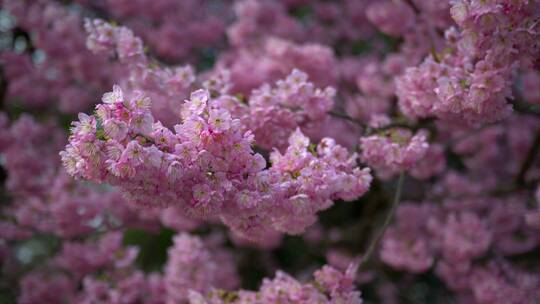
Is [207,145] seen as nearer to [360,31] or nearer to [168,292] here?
[168,292]

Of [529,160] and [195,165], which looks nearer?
[195,165]

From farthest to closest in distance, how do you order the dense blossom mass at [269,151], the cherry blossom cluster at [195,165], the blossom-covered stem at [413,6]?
the blossom-covered stem at [413,6] → the dense blossom mass at [269,151] → the cherry blossom cluster at [195,165]

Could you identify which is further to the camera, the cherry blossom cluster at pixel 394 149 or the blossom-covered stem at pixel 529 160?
the blossom-covered stem at pixel 529 160

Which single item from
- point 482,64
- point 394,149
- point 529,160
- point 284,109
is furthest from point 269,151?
point 529,160

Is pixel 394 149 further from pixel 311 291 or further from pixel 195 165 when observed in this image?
pixel 195 165

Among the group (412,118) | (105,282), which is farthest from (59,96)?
(412,118)

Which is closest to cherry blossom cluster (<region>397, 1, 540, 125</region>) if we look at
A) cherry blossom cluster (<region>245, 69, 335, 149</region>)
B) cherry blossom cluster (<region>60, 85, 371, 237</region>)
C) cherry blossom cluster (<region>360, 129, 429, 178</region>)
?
cherry blossom cluster (<region>360, 129, 429, 178</region>)

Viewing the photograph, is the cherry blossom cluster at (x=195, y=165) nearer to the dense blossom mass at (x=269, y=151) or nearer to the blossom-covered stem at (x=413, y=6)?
the dense blossom mass at (x=269, y=151)

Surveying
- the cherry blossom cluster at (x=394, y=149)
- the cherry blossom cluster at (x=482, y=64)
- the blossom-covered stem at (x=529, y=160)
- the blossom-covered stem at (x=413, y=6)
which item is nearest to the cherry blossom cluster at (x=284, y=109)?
the cherry blossom cluster at (x=394, y=149)

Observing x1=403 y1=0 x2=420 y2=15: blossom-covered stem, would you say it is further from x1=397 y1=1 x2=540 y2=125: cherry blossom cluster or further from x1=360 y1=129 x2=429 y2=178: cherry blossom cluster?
x1=360 y1=129 x2=429 y2=178: cherry blossom cluster
